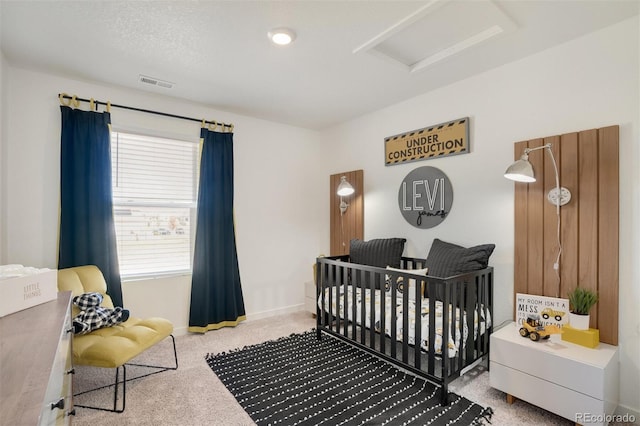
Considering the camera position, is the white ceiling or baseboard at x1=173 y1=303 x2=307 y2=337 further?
baseboard at x1=173 y1=303 x2=307 y2=337

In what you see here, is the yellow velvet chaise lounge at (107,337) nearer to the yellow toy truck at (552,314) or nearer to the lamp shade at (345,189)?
the lamp shade at (345,189)

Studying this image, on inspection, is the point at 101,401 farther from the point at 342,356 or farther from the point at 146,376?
the point at 342,356

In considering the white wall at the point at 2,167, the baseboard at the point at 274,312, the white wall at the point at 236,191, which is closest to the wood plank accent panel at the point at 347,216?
the white wall at the point at 236,191

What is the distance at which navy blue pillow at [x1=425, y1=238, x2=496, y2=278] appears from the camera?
2.37m

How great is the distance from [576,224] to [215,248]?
3087mm

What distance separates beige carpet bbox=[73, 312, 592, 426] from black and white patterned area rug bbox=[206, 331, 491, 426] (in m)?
0.09

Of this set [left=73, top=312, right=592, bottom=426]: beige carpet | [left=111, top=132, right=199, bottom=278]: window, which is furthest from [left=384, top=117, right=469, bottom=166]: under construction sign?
[left=111, top=132, right=199, bottom=278]: window

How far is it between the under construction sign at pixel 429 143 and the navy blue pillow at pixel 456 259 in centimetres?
86

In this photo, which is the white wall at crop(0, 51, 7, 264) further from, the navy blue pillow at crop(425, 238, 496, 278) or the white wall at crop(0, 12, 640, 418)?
the navy blue pillow at crop(425, 238, 496, 278)

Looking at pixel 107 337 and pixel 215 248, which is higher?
pixel 215 248

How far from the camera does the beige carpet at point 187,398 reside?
6.09 feet

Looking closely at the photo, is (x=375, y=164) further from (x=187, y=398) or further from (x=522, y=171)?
(x=187, y=398)

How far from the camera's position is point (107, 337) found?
2.12m

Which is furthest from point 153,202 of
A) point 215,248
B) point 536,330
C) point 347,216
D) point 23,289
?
point 536,330
